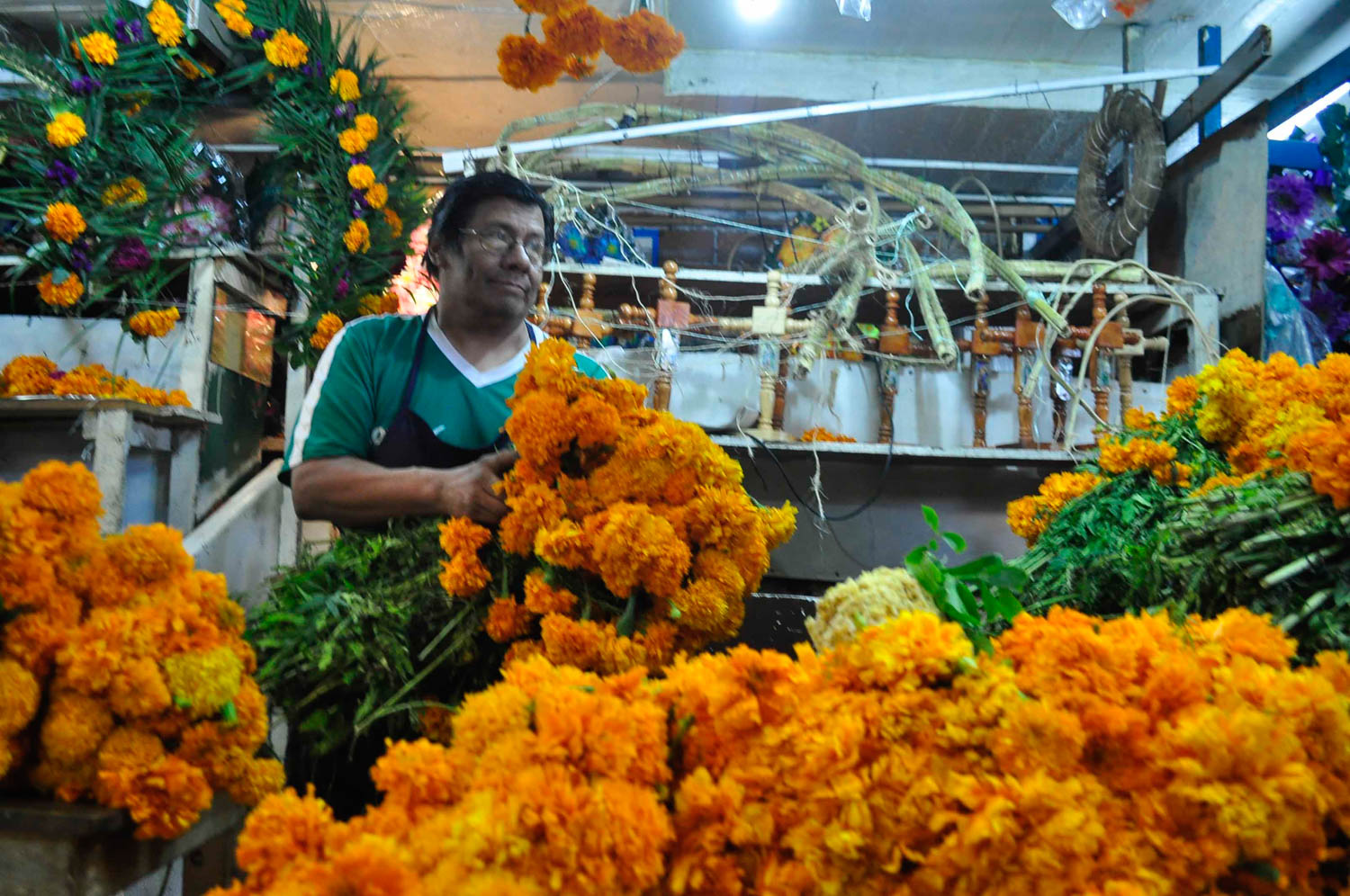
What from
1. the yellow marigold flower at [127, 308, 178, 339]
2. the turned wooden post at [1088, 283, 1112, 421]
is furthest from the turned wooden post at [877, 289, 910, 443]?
the yellow marigold flower at [127, 308, 178, 339]

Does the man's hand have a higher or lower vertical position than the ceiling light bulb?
lower

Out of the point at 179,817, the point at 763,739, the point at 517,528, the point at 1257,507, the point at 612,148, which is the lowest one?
the point at 179,817

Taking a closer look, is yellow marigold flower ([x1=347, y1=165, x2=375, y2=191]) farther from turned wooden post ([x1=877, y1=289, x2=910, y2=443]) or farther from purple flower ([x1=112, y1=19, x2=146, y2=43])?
turned wooden post ([x1=877, y1=289, x2=910, y2=443])

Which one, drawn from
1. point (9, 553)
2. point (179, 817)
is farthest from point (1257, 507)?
point (9, 553)

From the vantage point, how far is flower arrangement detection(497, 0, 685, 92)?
3.04m

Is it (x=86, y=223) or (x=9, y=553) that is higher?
(x=86, y=223)

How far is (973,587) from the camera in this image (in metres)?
1.26

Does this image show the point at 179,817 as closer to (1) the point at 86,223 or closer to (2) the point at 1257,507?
(2) the point at 1257,507

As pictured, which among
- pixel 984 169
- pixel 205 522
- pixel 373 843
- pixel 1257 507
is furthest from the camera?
pixel 984 169

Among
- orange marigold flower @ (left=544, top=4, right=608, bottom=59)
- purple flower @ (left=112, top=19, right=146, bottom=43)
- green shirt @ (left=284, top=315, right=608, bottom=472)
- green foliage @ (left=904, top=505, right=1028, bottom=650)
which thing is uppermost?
purple flower @ (left=112, top=19, right=146, bottom=43)

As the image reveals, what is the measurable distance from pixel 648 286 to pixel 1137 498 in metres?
2.74

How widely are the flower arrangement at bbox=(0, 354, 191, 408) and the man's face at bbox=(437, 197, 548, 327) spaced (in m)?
1.89

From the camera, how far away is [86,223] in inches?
134

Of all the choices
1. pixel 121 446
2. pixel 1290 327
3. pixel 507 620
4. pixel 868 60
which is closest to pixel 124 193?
pixel 121 446
